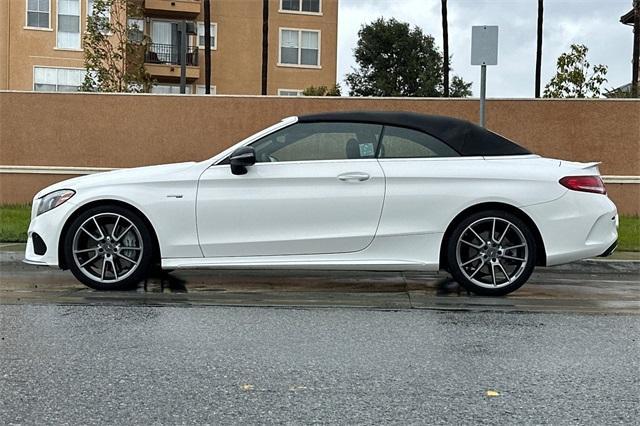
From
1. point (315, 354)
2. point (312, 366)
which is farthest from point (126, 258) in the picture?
point (312, 366)

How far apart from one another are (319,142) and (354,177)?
49cm

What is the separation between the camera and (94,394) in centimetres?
396

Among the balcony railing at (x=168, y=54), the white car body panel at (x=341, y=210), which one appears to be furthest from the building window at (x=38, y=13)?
the white car body panel at (x=341, y=210)

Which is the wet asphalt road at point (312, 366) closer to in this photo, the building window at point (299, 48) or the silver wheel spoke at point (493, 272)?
the silver wheel spoke at point (493, 272)

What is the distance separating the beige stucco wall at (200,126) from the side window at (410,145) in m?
8.39

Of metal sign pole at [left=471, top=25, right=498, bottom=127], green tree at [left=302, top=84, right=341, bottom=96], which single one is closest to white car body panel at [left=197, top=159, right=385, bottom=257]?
metal sign pole at [left=471, top=25, right=498, bottom=127]

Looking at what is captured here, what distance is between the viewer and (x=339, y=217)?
694 cm

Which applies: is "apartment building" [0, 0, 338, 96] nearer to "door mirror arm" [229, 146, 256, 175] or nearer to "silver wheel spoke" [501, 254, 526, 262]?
"door mirror arm" [229, 146, 256, 175]

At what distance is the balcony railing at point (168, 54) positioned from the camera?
36219 mm

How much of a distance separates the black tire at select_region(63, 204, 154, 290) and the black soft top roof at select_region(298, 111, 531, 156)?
170 centimetres

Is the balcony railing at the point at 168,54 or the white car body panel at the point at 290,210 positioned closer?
the white car body panel at the point at 290,210

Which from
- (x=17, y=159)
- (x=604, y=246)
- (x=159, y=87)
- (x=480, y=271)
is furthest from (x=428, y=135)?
(x=159, y=87)

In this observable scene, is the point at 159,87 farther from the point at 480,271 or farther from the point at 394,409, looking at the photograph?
the point at 394,409

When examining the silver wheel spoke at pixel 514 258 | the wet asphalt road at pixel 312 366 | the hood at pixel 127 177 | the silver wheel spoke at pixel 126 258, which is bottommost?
the wet asphalt road at pixel 312 366
